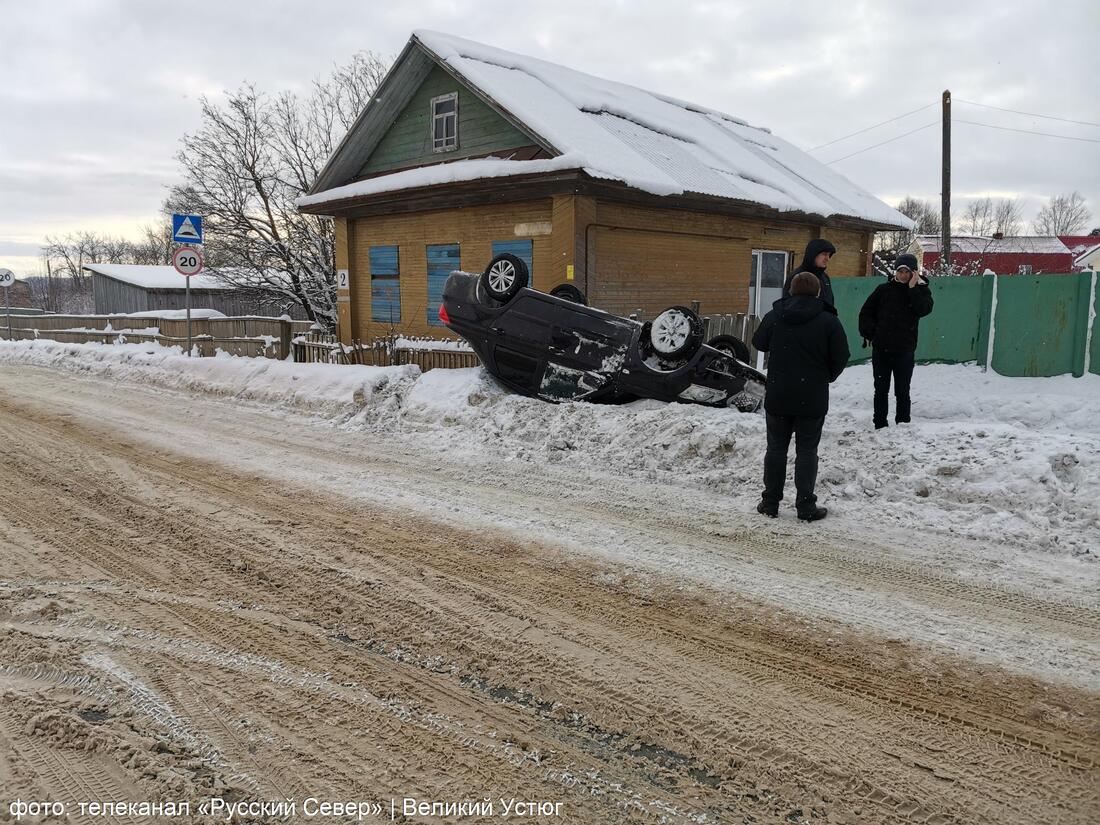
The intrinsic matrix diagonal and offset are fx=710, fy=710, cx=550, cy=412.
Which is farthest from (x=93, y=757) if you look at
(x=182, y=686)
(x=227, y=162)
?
(x=227, y=162)

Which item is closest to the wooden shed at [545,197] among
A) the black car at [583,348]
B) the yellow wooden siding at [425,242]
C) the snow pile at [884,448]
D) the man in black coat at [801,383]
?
the yellow wooden siding at [425,242]

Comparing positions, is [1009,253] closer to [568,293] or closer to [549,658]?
[568,293]

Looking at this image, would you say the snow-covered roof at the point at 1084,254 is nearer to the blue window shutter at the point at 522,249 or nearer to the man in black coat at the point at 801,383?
the blue window shutter at the point at 522,249

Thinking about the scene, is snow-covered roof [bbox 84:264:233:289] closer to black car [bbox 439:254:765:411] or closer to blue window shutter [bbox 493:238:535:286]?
blue window shutter [bbox 493:238:535:286]

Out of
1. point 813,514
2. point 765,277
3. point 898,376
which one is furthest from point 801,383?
point 765,277

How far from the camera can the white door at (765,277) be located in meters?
15.9

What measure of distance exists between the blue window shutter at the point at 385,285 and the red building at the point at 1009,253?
43.9 metres

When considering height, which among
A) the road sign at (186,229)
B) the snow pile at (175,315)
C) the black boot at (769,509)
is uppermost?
the road sign at (186,229)

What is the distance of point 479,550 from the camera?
4.77 meters

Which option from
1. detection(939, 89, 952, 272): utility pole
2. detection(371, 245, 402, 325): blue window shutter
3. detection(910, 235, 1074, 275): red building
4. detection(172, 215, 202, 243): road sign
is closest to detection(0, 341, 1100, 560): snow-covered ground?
detection(371, 245, 402, 325): blue window shutter

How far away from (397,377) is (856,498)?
6.41 m

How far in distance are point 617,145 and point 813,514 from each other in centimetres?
898

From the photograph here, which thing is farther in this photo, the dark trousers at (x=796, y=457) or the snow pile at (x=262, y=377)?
the snow pile at (x=262, y=377)

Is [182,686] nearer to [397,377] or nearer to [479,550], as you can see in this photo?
[479,550]
